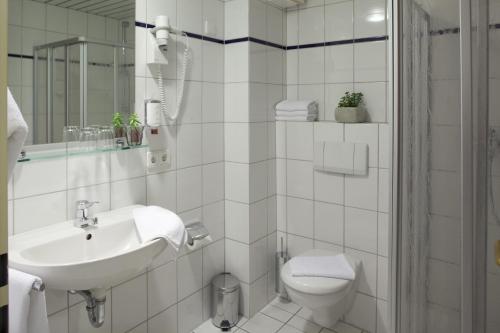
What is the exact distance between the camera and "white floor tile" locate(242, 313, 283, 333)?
2229 mm

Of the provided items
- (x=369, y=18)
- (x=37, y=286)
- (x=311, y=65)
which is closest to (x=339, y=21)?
(x=369, y=18)

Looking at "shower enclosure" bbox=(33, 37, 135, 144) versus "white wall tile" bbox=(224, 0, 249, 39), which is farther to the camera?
"white wall tile" bbox=(224, 0, 249, 39)

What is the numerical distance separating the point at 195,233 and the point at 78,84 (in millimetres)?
958

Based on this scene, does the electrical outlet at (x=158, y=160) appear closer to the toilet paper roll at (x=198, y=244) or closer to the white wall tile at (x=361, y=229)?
the toilet paper roll at (x=198, y=244)

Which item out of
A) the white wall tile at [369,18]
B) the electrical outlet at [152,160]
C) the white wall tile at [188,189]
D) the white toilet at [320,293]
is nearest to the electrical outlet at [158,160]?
the electrical outlet at [152,160]

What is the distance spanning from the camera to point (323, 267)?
203 centimetres

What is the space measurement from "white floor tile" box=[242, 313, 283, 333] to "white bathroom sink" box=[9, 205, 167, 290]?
1038 mm

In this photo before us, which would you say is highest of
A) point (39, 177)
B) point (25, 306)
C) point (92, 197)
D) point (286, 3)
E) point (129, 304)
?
point (286, 3)

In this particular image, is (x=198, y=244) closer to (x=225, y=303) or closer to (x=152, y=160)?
(x=225, y=303)

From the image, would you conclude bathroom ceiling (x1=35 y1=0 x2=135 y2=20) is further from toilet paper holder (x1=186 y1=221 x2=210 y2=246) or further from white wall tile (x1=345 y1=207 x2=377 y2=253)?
white wall tile (x1=345 y1=207 x2=377 y2=253)

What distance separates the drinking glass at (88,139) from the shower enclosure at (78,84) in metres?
0.03

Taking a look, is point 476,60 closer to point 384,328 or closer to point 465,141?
point 465,141

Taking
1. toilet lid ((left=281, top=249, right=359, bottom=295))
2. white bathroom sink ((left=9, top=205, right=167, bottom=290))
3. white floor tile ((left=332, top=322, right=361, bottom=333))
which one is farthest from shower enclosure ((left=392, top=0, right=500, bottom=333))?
white floor tile ((left=332, top=322, right=361, bottom=333))

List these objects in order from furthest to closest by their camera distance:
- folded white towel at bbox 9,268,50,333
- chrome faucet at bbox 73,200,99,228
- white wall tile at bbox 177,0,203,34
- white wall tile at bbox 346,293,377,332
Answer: white wall tile at bbox 346,293,377,332 → white wall tile at bbox 177,0,203,34 → chrome faucet at bbox 73,200,99,228 → folded white towel at bbox 9,268,50,333
